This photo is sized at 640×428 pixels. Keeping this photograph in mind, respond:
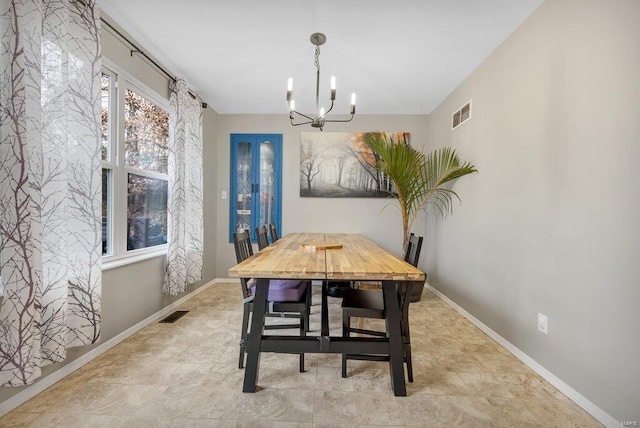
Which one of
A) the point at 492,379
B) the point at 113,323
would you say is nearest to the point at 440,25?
the point at 492,379

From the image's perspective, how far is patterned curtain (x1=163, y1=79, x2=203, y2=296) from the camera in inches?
107

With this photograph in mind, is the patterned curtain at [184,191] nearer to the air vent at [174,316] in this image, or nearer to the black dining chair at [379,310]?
the air vent at [174,316]

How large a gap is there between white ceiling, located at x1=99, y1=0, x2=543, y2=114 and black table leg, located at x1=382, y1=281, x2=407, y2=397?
6.25 ft

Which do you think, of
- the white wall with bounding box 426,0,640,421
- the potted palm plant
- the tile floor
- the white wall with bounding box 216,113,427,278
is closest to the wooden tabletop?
the tile floor

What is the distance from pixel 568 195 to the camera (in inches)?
63.5

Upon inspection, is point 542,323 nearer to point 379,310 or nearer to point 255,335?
point 379,310

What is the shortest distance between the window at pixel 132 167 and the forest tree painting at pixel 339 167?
1791 mm

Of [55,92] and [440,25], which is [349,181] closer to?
[440,25]

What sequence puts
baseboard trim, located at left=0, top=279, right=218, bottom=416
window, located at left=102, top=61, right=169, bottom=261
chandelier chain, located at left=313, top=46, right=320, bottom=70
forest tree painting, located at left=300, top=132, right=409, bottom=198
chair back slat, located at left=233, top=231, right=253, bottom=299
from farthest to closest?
1. forest tree painting, located at left=300, top=132, right=409, bottom=198
2. chandelier chain, located at left=313, top=46, right=320, bottom=70
3. window, located at left=102, top=61, right=169, bottom=261
4. chair back slat, located at left=233, top=231, right=253, bottom=299
5. baseboard trim, located at left=0, top=279, right=218, bottom=416

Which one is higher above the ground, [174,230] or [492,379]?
[174,230]

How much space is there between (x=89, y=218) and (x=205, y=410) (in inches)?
51.4

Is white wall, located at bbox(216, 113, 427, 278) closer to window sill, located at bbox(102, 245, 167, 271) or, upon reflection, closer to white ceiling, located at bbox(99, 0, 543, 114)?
white ceiling, located at bbox(99, 0, 543, 114)

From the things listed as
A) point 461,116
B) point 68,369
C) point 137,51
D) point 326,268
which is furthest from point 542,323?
point 137,51

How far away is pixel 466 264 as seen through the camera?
282 centimetres
